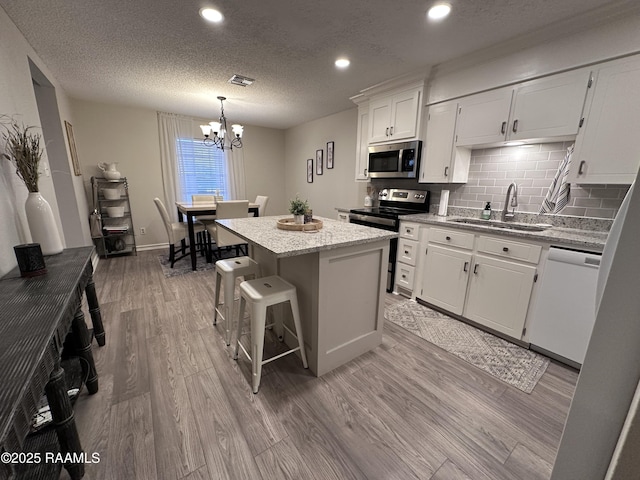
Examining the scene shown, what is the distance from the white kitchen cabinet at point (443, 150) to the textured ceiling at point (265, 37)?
46cm

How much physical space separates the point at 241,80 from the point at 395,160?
6.56 feet

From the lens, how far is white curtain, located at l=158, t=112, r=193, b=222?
4402 millimetres

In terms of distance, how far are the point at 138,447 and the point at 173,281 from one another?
2292 mm

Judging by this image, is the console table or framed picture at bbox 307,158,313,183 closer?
the console table

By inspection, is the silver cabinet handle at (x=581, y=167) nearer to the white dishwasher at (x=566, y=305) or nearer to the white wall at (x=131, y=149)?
the white dishwasher at (x=566, y=305)

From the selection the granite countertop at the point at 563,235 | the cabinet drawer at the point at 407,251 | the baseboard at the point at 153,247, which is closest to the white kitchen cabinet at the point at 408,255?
the cabinet drawer at the point at 407,251

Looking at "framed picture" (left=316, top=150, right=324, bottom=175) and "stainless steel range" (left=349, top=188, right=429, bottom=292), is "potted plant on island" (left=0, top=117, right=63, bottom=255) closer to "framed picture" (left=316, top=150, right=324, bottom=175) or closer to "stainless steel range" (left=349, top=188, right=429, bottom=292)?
"stainless steel range" (left=349, top=188, right=429, bottom=292)

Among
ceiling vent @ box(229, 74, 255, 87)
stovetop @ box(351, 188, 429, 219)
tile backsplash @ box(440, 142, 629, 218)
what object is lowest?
stovetop @ box(351, 188, 429, 219)

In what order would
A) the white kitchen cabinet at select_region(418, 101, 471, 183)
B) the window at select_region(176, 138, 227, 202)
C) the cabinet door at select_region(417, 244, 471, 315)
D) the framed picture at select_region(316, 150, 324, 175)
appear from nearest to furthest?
the cabinet door at select_region(417, 244, 471, 315) < the white kitchen cabinet at select_region(418, 101, 471, 183) < the window at select_region(176, 138, 227, 202) < the framed picture at select_region(316, 150, 324, 175)

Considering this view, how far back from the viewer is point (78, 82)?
3.07m

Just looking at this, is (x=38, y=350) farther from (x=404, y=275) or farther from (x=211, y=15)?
(x=404, y=275)

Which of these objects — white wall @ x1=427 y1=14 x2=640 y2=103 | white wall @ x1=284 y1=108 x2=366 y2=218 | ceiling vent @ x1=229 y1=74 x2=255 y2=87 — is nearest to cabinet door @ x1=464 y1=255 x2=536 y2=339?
white wall @ x1=427 y1=14 x2=640 y2=103

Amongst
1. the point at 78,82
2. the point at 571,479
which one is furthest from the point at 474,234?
the point at 78,82

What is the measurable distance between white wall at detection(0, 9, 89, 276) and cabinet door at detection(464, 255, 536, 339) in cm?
313
